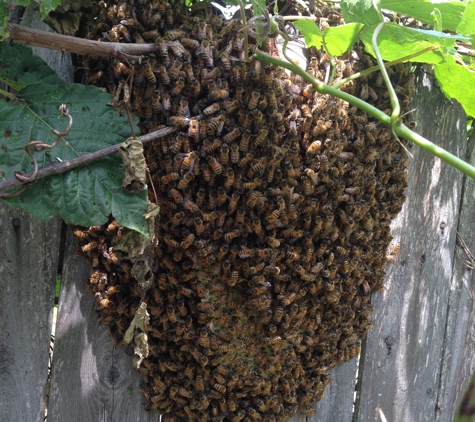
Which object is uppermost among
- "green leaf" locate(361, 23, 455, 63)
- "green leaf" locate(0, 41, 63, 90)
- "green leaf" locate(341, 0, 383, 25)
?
"green leaf" locate(341, 0, 383, 25)

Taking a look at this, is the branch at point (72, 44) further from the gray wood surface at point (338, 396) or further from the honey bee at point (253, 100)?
the gray wood surface at point (338, 396)

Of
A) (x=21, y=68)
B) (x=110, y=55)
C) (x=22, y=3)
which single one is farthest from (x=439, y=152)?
(x=21, y=68)

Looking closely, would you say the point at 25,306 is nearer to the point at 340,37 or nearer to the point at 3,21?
the point at 3,21

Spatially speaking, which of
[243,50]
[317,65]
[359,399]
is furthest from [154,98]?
[359,399]

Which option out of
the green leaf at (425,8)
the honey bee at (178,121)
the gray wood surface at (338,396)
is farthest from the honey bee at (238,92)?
the gray wood surface at (338,396)

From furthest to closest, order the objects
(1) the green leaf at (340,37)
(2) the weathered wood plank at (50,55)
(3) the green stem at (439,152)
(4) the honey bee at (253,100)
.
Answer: (2) the weathered wood plank at (50,55), (4) the honey bee at (253,100), (1) the green leaf at (340,37), (3) the green stem at (439,152)

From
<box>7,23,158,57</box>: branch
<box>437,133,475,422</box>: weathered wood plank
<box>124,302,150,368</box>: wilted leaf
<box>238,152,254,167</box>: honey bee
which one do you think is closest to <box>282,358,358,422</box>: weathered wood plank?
<box>437,133,475,422</box>: weathered wood plank

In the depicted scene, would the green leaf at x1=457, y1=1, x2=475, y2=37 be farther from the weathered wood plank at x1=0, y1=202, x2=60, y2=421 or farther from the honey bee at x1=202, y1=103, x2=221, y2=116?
the weathered wood plank at x1=0, y1=202, x2=60, y2=421
